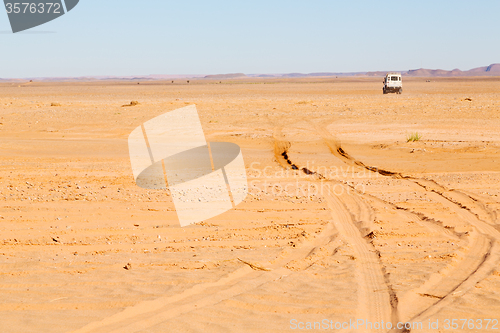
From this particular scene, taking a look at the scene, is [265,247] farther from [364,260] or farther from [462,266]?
[462,266]

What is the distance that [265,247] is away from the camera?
18.8ft

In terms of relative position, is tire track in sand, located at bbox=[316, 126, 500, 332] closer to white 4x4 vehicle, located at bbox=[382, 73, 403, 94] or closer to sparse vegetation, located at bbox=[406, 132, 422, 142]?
sparse vegetation, located at bbox=[406, 132, 422, 142]

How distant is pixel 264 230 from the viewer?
20.9 ft

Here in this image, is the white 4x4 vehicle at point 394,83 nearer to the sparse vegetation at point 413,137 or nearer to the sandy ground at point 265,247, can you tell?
the sparse vegetation at point 413,137

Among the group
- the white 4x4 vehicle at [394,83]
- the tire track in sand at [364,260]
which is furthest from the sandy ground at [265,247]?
the white 4x4 vehicle at [394,83]

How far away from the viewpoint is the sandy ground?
3.98m

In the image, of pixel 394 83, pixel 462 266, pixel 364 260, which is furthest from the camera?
pixel 394 83

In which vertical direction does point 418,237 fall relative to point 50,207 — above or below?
below

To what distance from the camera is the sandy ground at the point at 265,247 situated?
13.1 ft

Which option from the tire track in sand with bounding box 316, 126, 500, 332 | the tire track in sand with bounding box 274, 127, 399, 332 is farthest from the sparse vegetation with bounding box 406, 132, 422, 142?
the tire track in sand with bounding box 274, 127, 399, 332

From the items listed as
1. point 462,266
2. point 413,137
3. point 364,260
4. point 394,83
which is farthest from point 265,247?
point 394,83

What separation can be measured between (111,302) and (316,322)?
1781mm

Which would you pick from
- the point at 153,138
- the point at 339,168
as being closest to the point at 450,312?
the point at 339,168

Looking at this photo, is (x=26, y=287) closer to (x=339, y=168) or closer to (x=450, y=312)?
(x=450, y=312)
